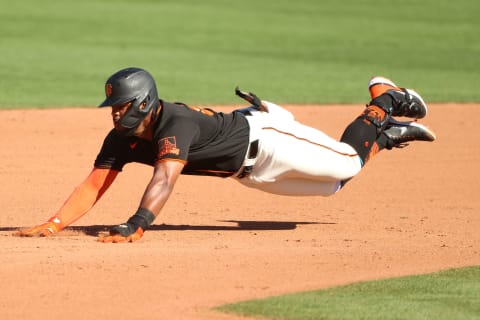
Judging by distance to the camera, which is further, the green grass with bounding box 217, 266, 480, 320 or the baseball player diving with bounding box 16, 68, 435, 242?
the baseball player diving with bounding box 16, 68, 435, 242

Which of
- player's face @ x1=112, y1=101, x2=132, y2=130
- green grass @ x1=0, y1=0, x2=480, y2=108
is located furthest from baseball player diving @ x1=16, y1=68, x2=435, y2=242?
green grass @ x1=0, y1=0, x2=480, y2=108

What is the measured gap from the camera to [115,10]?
79.9ft

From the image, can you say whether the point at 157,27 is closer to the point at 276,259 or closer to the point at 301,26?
the point at 301,26

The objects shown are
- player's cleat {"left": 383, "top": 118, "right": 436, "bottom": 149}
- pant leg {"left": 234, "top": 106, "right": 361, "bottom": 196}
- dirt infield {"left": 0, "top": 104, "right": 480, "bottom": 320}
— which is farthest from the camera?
player's cleat {"left": 383, "top": 118, "right": 436, "bottom": 149}

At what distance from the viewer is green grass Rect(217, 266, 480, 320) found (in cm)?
583

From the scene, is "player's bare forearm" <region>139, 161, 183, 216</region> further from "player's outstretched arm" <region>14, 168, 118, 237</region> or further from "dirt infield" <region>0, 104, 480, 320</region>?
"player's outstretched arm" <region>14, 168, 118, 237</region>

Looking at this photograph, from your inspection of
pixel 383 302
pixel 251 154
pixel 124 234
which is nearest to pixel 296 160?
pixel 251 154

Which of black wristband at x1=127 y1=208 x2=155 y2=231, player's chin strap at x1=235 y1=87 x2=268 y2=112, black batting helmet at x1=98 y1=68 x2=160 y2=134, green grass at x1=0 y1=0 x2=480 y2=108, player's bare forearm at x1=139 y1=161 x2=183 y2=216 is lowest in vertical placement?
black wristband at x1=127 y1=208 x2=155 y2=231

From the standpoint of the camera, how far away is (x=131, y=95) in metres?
7.26

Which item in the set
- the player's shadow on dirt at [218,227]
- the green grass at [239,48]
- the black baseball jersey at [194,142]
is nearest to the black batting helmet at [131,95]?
the black baseball jersey at [194,142]

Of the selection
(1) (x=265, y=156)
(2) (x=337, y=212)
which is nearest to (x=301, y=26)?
(2) (x=337, y=212)

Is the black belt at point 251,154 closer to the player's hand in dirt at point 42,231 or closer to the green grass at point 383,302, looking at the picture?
the player's hand in dirt at point 42,231

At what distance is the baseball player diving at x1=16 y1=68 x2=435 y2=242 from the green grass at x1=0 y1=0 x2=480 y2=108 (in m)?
6.71

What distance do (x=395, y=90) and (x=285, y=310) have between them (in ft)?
11.9
